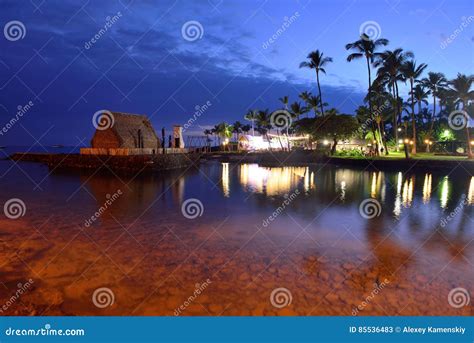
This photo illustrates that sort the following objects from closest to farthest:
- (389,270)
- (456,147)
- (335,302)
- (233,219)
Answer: (335,302), (389,270), (233,219), (456,147)

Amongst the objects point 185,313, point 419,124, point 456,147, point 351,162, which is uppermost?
point 419,124

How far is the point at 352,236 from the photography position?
407 inches

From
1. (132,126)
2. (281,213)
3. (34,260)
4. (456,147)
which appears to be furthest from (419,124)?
(34,260)

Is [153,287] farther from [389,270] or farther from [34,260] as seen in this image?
[389,270]

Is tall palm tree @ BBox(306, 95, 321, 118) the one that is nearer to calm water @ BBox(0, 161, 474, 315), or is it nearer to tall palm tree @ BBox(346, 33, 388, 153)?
tall palm tree @ BBox(346, 33, 388, 153)

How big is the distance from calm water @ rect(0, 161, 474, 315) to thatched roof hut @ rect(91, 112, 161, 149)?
1918cm

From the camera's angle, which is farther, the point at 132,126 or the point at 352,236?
the point at 132,126

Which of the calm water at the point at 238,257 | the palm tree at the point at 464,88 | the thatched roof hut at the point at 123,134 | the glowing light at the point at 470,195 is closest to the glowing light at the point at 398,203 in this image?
the calm water at the point at 238,257

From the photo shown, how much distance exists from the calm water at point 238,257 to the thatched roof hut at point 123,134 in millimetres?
19177

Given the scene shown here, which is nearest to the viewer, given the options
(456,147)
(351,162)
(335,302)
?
(335,302)

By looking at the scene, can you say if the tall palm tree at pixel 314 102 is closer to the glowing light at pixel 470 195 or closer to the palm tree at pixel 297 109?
the palm tree at pixel 297 109

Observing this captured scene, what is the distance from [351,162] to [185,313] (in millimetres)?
34586

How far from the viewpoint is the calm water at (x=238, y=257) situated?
6004 mm

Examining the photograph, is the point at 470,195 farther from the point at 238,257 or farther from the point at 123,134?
the point at 123,134
